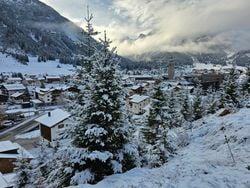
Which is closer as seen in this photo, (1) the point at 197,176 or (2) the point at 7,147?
(1) the point at 197,176

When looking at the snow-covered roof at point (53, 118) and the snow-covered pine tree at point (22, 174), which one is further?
the snow-covered roof at point (53, 118)

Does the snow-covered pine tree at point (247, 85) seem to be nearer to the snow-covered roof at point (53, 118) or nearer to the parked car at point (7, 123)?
the snow-covered roof at point (53, 118)

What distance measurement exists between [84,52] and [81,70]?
187 cm

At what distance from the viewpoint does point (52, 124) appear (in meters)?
47.6

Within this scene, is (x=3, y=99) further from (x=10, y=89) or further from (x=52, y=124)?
(x=52, y=124)

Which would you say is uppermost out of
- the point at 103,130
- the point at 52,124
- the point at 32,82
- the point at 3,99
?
the point at 103,130

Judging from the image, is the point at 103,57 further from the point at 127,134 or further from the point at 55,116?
the point at 55,116

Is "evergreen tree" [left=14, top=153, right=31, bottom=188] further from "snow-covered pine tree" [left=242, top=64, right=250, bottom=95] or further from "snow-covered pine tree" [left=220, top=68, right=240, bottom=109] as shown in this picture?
"snow-covered pine tree" [left=242, top=64, right=250, bottom=95]

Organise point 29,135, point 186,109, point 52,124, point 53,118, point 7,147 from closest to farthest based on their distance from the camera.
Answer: point 7,147
point 52,124
point 186,109
point 53,118
point 29,135

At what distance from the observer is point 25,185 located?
19.9 m

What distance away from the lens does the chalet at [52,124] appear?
47812 mm

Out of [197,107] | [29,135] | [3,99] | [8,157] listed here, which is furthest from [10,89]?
[197,107]

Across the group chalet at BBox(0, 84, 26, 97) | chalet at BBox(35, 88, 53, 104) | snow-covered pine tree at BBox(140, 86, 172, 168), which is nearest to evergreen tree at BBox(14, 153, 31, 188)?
snow-covered pine tree at BBox(140, 86, 172, 168)

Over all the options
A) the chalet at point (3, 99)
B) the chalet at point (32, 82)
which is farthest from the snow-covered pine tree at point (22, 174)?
the chalet at point (32, 82)
